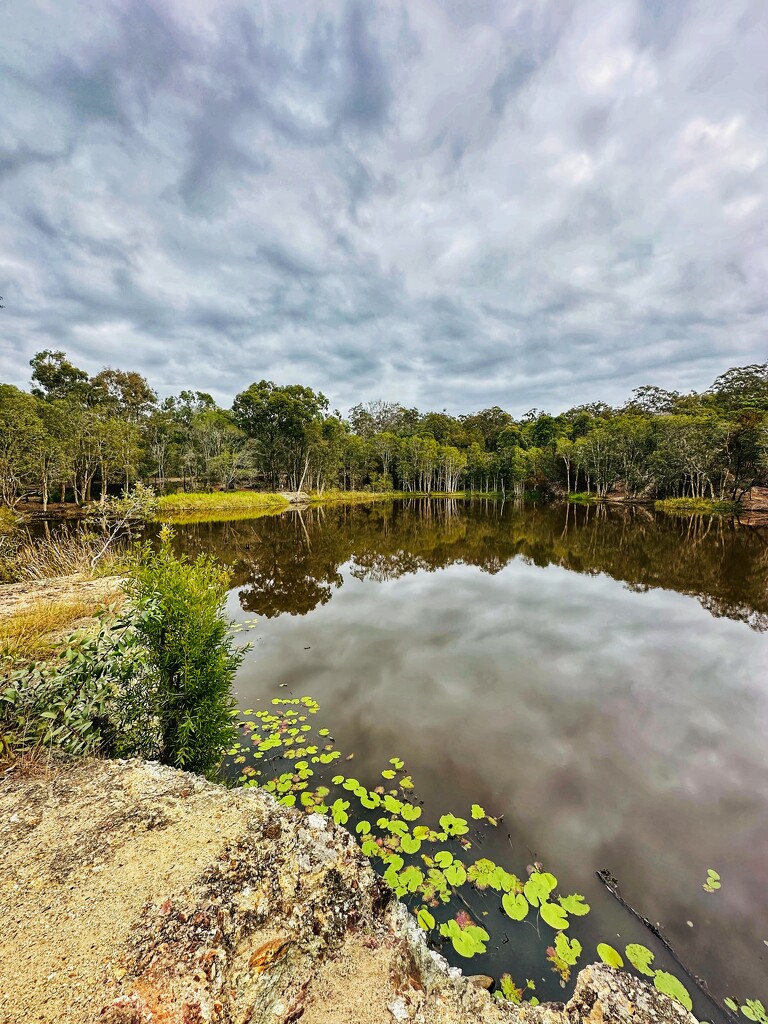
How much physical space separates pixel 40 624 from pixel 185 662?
14.8ft

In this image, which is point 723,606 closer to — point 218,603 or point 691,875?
point 691,875

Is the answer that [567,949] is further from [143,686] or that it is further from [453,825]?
[143,686]

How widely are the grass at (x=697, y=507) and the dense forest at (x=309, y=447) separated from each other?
427cm

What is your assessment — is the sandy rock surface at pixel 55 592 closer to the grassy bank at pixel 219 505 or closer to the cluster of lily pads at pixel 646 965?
the cluster of lily pads at pixel 646 965

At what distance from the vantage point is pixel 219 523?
28.5 m

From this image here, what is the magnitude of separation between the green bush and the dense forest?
31159mm

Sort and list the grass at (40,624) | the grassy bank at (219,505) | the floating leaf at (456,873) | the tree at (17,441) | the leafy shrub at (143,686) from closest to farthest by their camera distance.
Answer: the floating leaf at (456,873), the leafy shrub at (143,686), the grass at (40,624), the tree at (17,441), the grassy bank at (219,505)

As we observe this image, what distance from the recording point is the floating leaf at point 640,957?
2877 millimetres

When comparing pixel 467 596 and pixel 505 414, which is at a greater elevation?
pixel 505 414

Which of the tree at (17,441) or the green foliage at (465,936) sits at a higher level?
the tree at (17,441)

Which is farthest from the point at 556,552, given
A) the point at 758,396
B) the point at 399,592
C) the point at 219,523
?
the point at 758,396

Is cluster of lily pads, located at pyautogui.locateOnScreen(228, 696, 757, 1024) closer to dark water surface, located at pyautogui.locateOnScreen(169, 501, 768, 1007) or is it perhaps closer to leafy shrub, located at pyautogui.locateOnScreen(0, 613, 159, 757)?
dark water surface, located at pyautogui.locateOnScreen(169, 501, 768, 1007)

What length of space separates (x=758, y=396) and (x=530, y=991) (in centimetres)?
7304

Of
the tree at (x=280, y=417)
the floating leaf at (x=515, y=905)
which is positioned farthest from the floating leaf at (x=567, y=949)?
the tree at (x=280, y=417)
